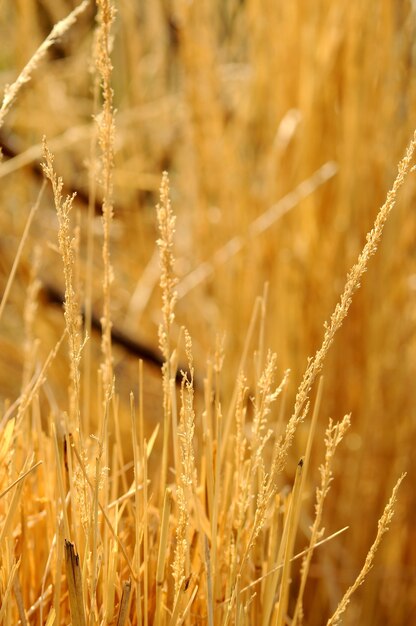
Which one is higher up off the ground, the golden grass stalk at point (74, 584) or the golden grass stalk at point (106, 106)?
the golden grass stalk at point (106, 106)

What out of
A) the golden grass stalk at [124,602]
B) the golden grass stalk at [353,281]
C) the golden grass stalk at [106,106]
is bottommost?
the golden grass stalk at [124,602]

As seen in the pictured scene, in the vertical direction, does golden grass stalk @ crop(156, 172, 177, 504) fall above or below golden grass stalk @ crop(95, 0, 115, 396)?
below

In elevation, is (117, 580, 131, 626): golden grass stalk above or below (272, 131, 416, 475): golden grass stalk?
below

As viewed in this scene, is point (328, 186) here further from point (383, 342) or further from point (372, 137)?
point (383, 342)

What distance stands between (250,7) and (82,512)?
112 cm

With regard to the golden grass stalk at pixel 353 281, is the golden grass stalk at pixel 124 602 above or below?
below

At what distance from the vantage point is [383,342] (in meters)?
1.37

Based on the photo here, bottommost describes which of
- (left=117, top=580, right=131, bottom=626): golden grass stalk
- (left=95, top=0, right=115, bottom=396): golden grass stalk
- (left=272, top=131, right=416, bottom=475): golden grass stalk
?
(left=117, top=580, right=131, bottom=626): golden grass stalk

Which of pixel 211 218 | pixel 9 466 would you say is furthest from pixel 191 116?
pixel 9 466

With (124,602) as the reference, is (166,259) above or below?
above

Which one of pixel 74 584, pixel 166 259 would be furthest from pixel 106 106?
pixel 74 584

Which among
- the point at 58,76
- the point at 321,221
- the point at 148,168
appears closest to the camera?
the point at 321,221

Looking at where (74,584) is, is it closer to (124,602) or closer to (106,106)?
(124,602)

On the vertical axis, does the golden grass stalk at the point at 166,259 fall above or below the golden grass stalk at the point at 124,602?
above
